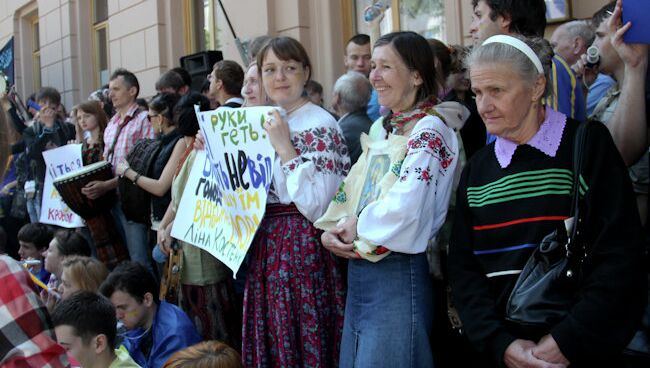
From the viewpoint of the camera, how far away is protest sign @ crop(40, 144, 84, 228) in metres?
5.51

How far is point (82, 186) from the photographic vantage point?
16.0 feet

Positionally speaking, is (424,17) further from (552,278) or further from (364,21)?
(552,278)

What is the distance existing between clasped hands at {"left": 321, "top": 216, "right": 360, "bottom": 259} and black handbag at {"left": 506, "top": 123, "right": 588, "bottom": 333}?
27.5 inches

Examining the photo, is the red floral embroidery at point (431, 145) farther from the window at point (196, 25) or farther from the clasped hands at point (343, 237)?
the window at point (196, 25)

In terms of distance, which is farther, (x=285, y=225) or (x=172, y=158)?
(x=172, y=158)

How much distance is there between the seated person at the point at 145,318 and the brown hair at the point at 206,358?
627 mm

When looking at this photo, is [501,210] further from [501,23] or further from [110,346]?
[110,346]

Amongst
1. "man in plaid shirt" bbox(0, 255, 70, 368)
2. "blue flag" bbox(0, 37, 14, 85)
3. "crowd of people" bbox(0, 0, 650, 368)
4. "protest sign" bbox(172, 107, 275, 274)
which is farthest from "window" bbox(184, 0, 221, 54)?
"man in plaid shirt" bbox(0, 255, 70, 368)

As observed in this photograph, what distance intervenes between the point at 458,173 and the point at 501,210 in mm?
486

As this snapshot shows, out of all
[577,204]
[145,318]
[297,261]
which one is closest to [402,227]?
[577,204]

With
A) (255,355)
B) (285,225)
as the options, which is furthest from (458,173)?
(255,355)

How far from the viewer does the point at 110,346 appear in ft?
9.48

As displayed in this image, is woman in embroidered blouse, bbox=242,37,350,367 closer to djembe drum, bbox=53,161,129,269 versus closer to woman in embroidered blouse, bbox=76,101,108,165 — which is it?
djembe drum, bbox=53,161,129,269

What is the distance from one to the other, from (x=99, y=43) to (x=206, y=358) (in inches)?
425
